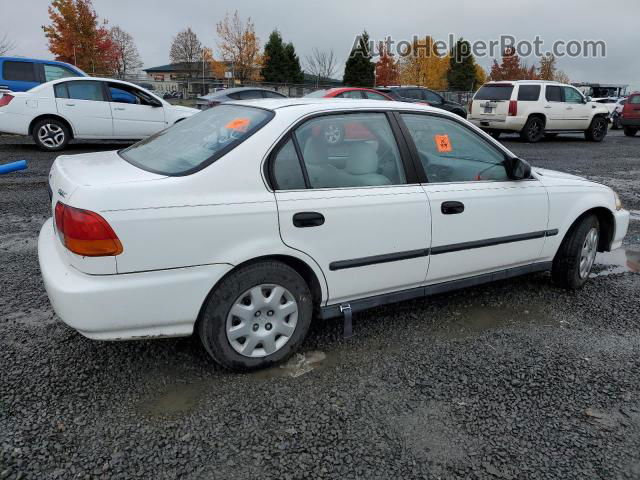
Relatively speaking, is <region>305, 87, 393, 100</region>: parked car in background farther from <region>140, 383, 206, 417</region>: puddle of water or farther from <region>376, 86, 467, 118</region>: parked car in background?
<region>140, 383, 206, 417</region>: puddle of water

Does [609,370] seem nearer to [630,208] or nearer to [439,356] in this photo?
[439,356]

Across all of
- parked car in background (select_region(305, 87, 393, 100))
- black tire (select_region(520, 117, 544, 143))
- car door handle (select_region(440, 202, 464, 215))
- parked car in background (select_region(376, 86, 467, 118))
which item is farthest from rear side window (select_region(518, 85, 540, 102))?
car door handle (select_region(440, 202, 464, 215))

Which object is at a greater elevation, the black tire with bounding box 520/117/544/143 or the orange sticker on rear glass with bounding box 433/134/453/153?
the orange sticker on rear glass with bounding box 433/134/453/153

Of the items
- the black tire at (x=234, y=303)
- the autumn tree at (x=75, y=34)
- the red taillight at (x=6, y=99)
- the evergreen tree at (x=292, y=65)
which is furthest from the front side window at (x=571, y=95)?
the evergreen tree at (x=292, y=65)

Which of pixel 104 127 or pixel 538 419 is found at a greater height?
pixel 104 127

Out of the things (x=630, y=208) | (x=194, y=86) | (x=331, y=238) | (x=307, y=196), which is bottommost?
(x=630, y=208)

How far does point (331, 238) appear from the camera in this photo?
2.95m

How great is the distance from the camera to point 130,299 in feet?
8.21

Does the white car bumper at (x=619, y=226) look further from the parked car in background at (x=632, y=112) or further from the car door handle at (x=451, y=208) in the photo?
the parked car in background at (x=632, y=112)

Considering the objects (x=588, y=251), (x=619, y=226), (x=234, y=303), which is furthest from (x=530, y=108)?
(x=234, y=303)

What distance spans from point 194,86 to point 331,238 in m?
35.8

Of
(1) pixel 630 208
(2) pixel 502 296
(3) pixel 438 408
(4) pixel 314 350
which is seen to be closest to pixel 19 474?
(4) pixel 314 350

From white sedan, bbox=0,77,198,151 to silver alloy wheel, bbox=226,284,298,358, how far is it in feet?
28.6

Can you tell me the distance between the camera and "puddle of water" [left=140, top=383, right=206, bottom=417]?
2594 mm
